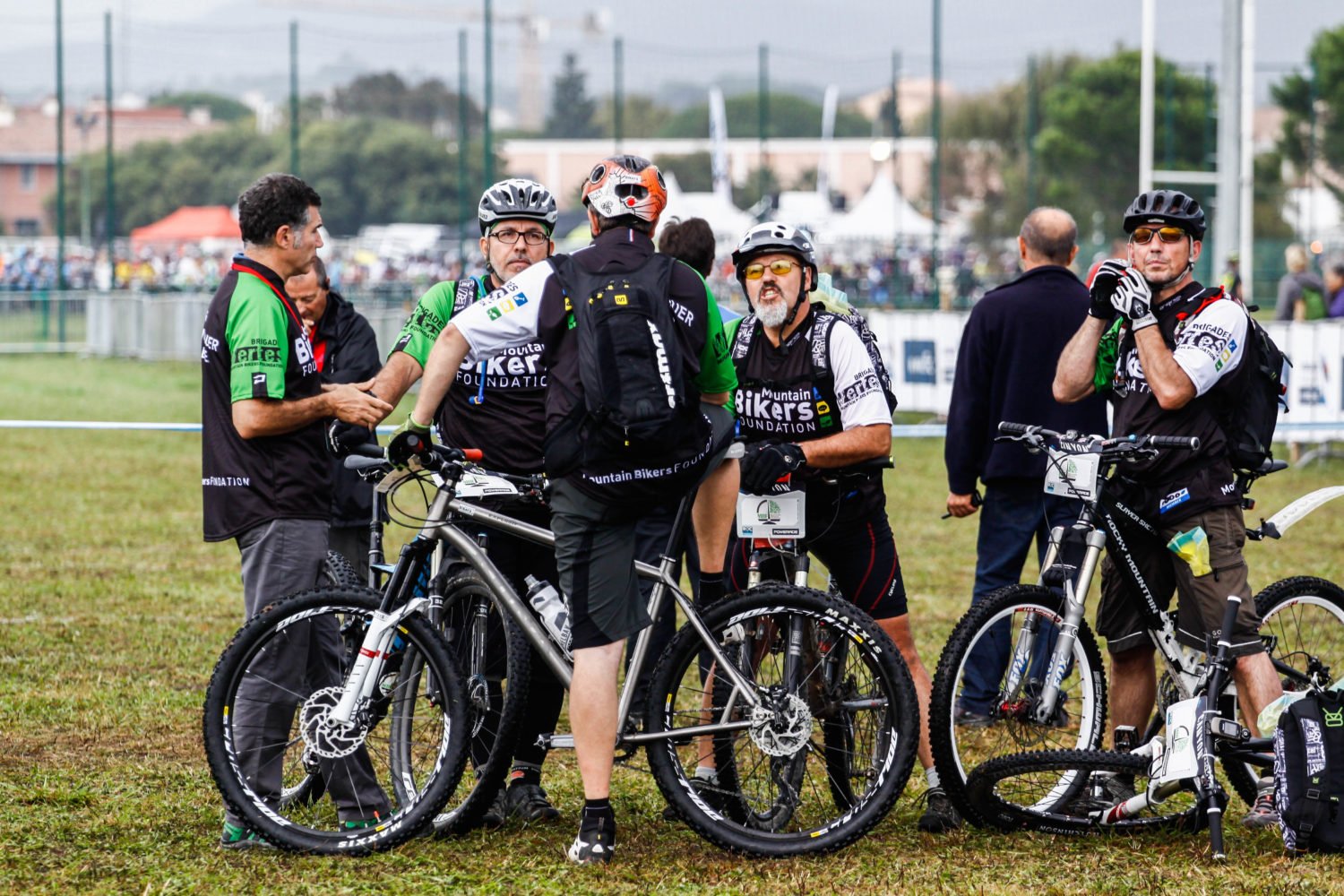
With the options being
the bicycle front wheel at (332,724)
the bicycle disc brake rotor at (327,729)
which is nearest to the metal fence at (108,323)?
the bicycle front wheel at (332,724)

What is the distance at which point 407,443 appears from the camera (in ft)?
15.9

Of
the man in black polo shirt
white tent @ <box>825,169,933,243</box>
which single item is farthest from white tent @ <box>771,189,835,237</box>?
the man in black polo shirt

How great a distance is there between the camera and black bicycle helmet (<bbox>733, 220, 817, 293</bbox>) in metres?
5.41

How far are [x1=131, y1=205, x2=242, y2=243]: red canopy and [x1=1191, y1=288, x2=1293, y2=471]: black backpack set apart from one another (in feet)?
174

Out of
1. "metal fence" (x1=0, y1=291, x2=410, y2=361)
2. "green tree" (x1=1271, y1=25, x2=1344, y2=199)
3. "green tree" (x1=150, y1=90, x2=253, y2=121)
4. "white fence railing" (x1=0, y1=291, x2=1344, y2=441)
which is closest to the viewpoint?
"white fence railing" (x1=0, y1=291, x2=1344, y2=441)

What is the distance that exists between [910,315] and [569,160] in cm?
8183

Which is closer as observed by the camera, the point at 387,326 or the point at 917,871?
the point at 917,871

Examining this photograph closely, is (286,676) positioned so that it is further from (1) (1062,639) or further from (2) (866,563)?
(1) (1062,639)

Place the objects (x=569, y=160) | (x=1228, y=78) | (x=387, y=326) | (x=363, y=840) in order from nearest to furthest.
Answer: (x=363, y=840), (x=1228, y=78), (x=387, y=326), (x=569, y=160)

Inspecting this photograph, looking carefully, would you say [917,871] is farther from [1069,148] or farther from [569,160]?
[569,160]

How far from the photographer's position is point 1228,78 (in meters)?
20.8

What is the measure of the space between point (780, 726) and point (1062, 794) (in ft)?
3.28

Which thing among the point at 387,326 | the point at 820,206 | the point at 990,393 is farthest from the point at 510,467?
the point at 820,206

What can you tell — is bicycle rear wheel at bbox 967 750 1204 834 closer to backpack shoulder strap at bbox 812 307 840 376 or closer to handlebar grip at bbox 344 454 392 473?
backpack shoulder strap at bbox 812 307 840 376
